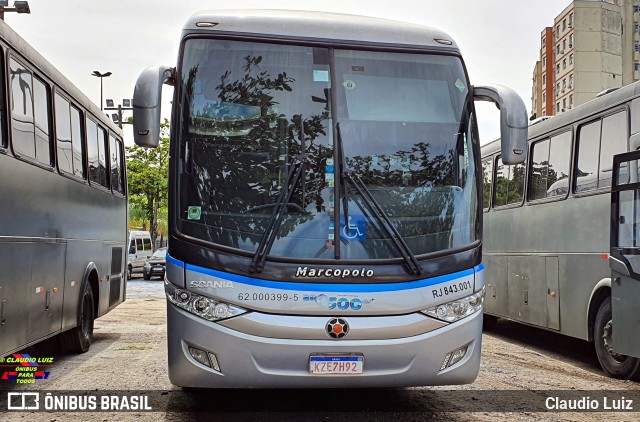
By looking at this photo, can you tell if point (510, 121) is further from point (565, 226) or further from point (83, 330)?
point (83, 330)

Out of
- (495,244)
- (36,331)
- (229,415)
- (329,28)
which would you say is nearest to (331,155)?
(329,28)

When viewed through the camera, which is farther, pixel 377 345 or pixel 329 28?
pixel 329 28

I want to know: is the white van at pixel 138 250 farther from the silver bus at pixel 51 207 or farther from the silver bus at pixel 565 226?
the silver bus at pixel 565 226

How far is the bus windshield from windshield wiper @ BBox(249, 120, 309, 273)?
12 mm

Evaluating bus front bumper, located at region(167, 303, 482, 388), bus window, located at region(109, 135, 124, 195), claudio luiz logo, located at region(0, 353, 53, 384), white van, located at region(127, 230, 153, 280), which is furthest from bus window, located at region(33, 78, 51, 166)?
white van, located at region(127, 230, 153, 280)

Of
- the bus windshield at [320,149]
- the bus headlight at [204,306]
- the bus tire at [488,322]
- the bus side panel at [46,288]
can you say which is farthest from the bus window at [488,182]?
the bus headlight at [204,306]

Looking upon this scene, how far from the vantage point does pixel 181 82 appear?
22.1 ft

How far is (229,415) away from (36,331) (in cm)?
282

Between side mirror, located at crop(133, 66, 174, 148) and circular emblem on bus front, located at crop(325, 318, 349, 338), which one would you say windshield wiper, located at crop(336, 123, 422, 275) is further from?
side mirror, located at crop(133, 66, 174, 148)

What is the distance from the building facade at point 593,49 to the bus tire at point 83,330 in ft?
237

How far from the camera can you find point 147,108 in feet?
21.1

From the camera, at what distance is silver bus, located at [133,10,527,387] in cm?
610

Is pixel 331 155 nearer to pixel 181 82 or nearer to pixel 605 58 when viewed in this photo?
pixel 181 82

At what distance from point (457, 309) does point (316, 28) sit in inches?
107
